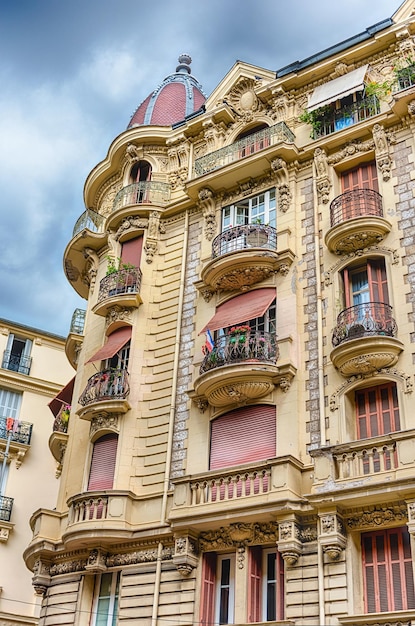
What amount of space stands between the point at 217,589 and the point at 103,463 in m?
5.30

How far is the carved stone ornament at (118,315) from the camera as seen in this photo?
23156 mm

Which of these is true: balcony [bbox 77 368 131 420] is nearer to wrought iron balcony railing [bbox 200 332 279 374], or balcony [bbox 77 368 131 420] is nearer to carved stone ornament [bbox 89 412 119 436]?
carved stone ornament [bbox 89 412 119 436]

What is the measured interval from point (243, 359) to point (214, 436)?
7.45ft

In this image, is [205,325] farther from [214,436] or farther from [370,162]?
[370,162]

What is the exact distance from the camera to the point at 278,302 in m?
20.4

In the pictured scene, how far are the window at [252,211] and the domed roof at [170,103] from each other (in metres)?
6.36

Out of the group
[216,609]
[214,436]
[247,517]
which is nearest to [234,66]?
[214,436]

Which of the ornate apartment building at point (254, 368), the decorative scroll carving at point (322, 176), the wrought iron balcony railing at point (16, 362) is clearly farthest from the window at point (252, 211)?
the wrought iron balcony railing at point (16, 362)

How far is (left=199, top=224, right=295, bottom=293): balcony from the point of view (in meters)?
21.0

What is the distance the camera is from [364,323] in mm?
18125

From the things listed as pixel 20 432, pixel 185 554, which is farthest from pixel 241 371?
pixel 20 432

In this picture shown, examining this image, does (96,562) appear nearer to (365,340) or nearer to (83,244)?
(365,340)

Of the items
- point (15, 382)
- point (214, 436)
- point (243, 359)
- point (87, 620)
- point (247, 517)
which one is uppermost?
point (15, 382)

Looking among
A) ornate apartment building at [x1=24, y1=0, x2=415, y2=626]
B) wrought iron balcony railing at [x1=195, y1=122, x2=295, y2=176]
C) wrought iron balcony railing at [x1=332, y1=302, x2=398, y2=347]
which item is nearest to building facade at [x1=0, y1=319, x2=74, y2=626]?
ornate apartment building at [x1=24, y1=0, x2=415, y2=626]
